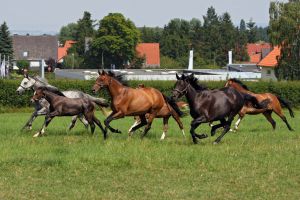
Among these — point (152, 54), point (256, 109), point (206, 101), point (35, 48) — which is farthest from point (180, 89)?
point (35, 48)

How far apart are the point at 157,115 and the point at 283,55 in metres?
44.1

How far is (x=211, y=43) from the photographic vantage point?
124 metres

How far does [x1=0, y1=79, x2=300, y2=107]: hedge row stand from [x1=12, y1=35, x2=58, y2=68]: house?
86.9 m

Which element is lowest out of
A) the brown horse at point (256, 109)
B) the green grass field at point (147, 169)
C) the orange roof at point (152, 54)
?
the green grass field at point (147, 169)

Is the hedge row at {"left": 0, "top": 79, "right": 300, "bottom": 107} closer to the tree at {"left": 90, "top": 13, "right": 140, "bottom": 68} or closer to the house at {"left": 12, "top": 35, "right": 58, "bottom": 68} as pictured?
the tree at {"left": 90, "top": 13, "right": 140, "bottom": 68}

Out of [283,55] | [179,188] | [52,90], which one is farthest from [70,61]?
[179,188]

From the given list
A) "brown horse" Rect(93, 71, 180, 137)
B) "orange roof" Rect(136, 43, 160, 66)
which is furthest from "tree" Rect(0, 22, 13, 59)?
"brown horse" Rect(93, 71, 180, 137)

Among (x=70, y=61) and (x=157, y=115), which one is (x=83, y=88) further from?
(x=70, y=61)

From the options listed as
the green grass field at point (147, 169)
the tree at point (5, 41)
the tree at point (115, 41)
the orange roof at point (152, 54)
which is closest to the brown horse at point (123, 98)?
the green grass field at point (147, 169)

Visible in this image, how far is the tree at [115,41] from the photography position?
98.4 metres

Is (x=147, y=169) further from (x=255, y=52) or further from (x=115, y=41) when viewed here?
(x=255, y=52)

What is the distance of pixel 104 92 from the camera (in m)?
43.4

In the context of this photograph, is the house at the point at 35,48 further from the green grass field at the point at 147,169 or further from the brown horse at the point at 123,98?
the green grass field at the point at 147,169

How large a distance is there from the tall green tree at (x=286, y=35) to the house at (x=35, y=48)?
75.8 m
